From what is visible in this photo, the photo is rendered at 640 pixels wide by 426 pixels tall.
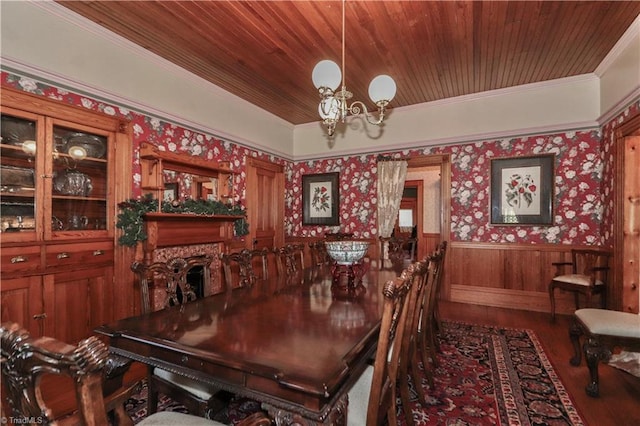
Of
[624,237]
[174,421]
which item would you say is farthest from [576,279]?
[174,421]

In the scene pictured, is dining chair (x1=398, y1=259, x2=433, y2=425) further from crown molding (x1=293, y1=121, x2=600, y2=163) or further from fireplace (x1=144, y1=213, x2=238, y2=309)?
crown molding (x1=293, y1=121, x2=600, y2=163)

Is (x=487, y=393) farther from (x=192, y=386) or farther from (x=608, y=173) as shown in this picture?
(x=608, y=173)

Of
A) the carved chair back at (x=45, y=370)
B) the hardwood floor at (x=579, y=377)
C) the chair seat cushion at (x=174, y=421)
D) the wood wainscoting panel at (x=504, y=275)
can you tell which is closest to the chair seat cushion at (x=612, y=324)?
the hardwood floor at (x=579, y=377)

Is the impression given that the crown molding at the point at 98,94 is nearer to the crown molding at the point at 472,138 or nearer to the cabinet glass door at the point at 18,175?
the cabinet glass door at the point at 18,175

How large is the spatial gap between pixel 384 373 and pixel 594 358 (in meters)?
1.85

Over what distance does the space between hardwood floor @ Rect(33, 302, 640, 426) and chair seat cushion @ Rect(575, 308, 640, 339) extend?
0.43m

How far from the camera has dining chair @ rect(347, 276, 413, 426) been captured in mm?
1116

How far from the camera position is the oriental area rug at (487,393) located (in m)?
1.88

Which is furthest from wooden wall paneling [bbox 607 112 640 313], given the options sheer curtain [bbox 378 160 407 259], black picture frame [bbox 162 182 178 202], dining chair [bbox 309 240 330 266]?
black picture frame [bbox 162 182 178 202]

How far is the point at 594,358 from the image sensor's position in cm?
211

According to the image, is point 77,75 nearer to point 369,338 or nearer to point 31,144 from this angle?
point 31,144

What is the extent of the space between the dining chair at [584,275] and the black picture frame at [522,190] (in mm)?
556

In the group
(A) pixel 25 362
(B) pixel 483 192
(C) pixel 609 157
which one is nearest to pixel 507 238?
(B) pixel 483 192

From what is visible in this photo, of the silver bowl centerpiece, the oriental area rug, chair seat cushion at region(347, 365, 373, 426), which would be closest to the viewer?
chair seat cushion at region(347, 365, 373, 426)
